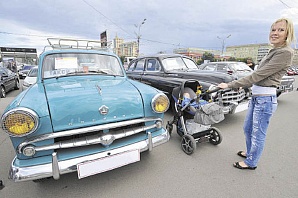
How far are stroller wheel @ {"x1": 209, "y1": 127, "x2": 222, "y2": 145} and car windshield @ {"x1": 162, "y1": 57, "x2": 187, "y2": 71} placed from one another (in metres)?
2.56

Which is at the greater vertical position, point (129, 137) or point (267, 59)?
point (267, 59)

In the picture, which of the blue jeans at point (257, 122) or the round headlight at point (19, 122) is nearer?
the round headlight at point (19, 122)

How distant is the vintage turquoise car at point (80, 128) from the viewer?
5.14 feet

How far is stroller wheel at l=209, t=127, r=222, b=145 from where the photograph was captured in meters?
3.06

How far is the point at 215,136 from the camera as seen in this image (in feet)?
10.2

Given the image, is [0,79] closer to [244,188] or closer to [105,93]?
[105,93]

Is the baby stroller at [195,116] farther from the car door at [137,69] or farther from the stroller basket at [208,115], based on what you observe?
the car door at [137,69]

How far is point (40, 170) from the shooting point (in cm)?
158

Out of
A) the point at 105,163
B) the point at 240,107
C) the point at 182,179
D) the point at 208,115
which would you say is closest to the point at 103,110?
the point at 105,163

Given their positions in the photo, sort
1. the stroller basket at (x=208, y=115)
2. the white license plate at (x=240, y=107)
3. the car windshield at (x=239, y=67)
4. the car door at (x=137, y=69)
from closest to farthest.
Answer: the stroller basket at (x=208, y=115) → the white license plate at (x=240, y=107) → the car door at (x=137, y=69) → the car windshield at (x=239, y=67)

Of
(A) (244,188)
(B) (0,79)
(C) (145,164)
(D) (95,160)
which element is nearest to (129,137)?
(D) (95,160)

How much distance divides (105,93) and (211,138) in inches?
89.6

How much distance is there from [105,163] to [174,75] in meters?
3.54

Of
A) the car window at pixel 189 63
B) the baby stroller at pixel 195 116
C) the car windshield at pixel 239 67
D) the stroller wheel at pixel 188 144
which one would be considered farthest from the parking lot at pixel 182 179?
the car windshield at pixel 239 67
